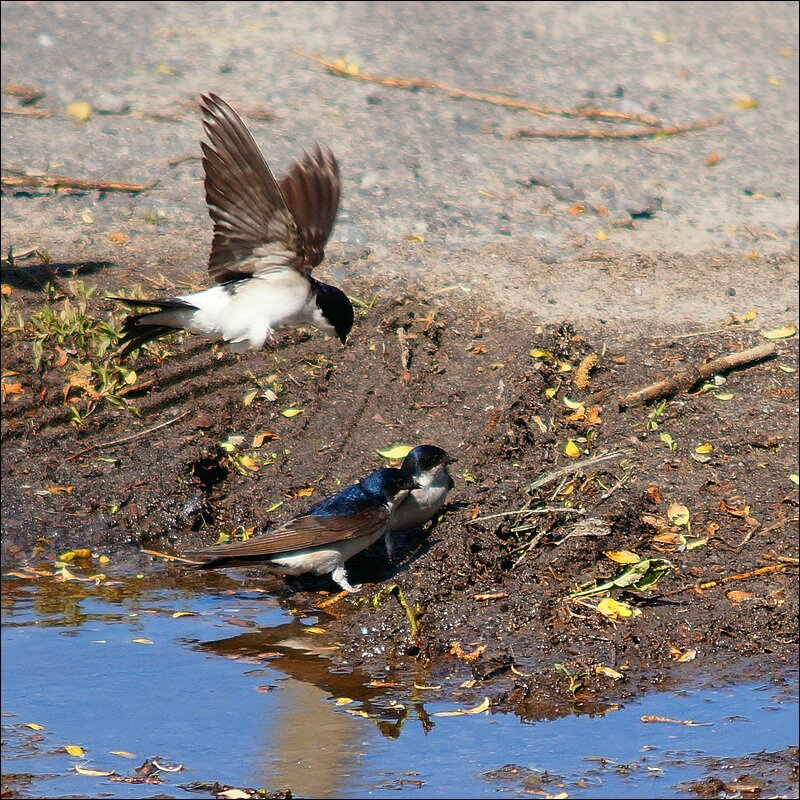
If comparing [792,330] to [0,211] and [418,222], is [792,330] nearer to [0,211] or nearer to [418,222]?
[418,222]

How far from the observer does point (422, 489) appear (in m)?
6.24

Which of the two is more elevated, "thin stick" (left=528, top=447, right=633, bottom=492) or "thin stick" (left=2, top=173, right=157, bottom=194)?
"thin stick" (left=2, top=173, right=157, bottom=194)

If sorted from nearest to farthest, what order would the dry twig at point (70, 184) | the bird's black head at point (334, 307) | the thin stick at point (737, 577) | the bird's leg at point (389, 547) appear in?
1. the thin stick at point (737, 577)
2. the bird's black head at point (334, 307)
3. the bird's leg at point (389, 547)
4. the dry twig at point (70, 184)

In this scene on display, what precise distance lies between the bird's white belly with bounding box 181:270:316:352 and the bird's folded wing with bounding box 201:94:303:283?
0.12 metres

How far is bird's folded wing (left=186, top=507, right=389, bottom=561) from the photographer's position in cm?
598

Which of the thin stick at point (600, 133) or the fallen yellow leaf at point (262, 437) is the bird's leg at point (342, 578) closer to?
the fallen yellow leaf at point (262, 437)

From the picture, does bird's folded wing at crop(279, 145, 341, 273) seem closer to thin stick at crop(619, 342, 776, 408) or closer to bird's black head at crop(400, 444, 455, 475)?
bird's black head at crop(400, 444, 455, 475)

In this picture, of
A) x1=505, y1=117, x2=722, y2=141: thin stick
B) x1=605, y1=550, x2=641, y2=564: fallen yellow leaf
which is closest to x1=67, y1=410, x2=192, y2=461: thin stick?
x1=605, y1=550, x2=641, y2=564: fallen yellow leaf

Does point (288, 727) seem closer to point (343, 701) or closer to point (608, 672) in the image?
point (343, 701)

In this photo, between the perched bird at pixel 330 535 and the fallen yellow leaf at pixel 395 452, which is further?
the fallen yellow leaf at pixel 395 452

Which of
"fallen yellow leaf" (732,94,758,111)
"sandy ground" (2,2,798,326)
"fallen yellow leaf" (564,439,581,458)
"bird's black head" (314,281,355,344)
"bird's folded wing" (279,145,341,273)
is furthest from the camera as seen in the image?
"fallen yellow leaf" (732,94,758,111)

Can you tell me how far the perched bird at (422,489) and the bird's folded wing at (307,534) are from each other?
0.14 metres

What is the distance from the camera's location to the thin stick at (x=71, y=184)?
998 centimetres

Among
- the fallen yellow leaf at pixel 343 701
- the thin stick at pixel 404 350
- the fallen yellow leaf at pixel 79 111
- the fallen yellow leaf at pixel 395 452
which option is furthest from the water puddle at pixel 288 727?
the fallen yellow leaf at pixel 79 111
